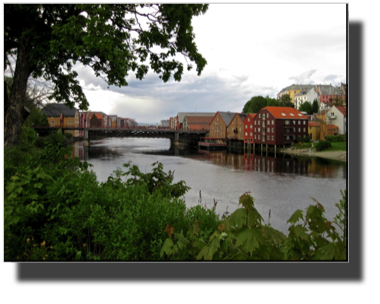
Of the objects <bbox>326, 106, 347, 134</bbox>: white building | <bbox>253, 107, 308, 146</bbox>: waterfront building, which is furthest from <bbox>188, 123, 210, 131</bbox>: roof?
<bbox>326, 106, 347, 134</bbox>: white building

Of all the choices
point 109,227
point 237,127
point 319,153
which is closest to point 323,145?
point 319,153

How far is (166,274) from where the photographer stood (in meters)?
3.42

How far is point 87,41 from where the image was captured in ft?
19.4

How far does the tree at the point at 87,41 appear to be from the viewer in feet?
20.2

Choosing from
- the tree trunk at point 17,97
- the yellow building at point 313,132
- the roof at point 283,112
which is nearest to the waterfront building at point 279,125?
A: the roof at point 283,112

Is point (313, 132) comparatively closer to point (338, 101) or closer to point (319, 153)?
point (319, 153)

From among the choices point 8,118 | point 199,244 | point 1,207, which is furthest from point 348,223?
point 8,118

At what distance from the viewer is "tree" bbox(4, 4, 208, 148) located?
20.2 feet

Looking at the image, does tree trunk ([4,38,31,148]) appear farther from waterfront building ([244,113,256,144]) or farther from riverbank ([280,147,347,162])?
waterfront building ([244,113,256,144])

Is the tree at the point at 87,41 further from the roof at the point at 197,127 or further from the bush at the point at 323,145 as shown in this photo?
the bush at the point at 323,145

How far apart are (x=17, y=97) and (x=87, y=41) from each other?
3.07 meters

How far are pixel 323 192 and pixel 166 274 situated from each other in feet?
67.3
